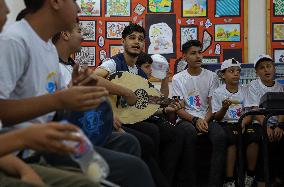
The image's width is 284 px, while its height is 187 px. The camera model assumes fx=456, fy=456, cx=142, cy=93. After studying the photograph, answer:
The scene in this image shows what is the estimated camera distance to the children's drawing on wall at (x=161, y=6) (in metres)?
5.26

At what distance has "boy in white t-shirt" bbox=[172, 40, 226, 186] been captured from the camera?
3.75 metres

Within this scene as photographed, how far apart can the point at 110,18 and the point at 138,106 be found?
2045 millimetres

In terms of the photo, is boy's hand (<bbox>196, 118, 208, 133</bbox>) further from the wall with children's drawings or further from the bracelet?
the wall with children's drawings

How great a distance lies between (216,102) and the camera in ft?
13.5

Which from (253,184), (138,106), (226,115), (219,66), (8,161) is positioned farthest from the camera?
(219,66)

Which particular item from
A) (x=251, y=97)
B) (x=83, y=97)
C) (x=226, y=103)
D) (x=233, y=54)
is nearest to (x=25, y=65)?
(x=83, y=97)

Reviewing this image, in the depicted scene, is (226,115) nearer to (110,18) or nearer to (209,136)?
(209,136)

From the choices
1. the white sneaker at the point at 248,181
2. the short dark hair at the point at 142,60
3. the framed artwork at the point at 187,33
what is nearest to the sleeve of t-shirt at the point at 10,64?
the short dark hair at the point at 142,60

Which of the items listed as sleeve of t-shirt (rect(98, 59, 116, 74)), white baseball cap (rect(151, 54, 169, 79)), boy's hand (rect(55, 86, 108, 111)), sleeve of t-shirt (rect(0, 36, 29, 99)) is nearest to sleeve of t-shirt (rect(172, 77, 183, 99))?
white baseball cap (rect(151, 54, 169, 79))

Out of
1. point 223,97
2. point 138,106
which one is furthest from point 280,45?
point 138,106

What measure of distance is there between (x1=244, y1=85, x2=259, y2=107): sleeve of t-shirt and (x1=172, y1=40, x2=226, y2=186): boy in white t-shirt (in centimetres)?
33

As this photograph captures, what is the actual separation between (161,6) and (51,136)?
4.42m

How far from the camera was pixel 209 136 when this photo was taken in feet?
12.7

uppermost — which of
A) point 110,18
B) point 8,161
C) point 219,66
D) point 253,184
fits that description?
point 110,18
